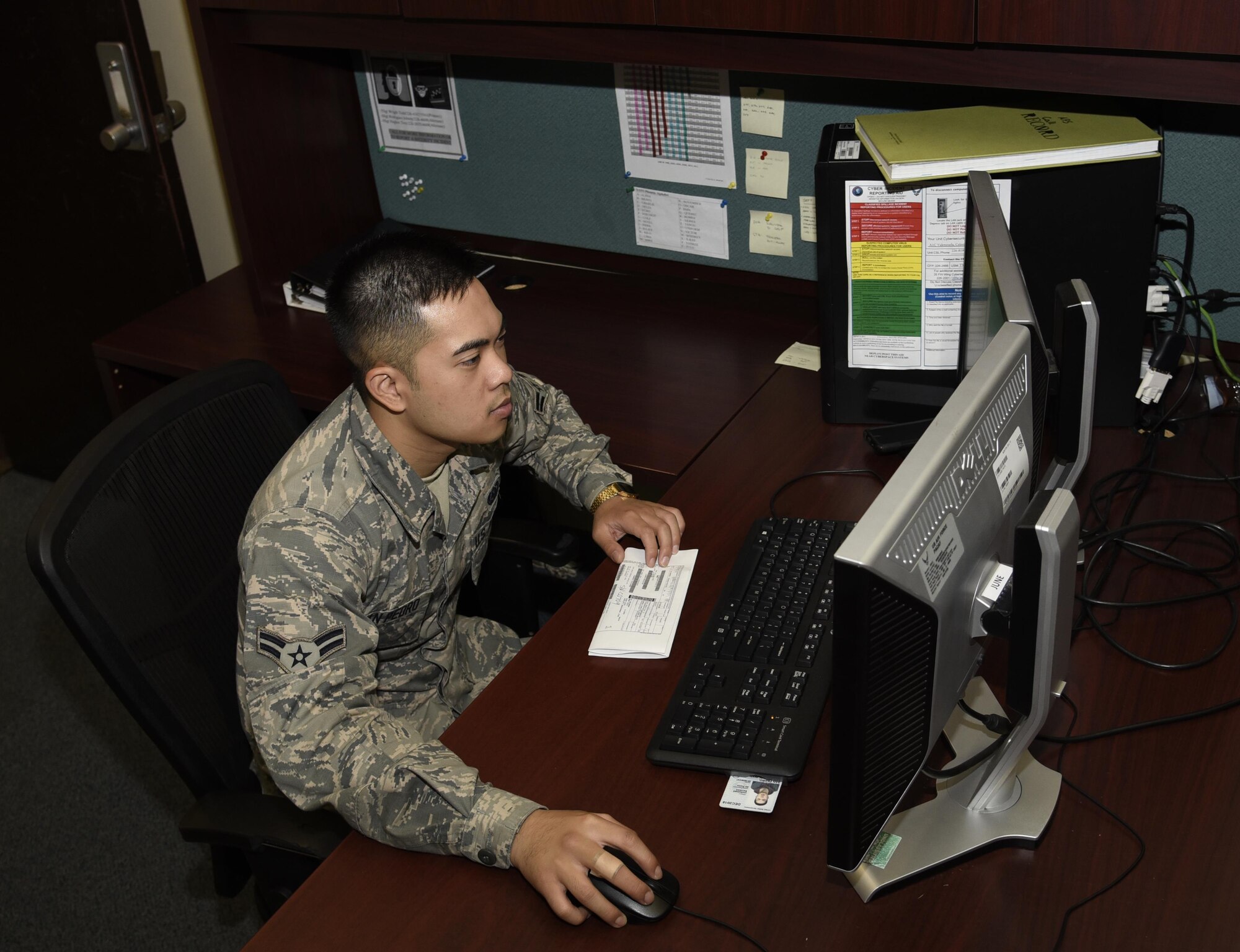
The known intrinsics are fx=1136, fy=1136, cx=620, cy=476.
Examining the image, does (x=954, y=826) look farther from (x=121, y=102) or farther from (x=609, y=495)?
(x=121, y=102)

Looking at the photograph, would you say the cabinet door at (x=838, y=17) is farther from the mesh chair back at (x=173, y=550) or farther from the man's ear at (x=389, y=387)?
the mesh chair back at (x=173, y=550)

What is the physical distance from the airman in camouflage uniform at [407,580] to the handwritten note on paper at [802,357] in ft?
1.19

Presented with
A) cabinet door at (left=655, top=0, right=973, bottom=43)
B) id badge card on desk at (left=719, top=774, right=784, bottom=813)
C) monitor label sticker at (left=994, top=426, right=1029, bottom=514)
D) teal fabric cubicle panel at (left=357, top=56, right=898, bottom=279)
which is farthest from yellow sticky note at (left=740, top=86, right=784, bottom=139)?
id badge card on desk at (left=719, top=774, right=784, bottom=813)

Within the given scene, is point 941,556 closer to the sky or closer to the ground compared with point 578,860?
closer to the sky

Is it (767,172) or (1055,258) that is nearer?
(1055,258)

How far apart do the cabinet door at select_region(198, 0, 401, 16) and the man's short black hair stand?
50 cm

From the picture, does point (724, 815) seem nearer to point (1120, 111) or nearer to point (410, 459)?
point (410, 459)

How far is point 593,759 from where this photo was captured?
3.69 feet

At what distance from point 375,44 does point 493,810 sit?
3.98ft

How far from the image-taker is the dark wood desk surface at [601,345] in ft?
5.53

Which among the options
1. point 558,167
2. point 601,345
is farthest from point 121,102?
point 601,345

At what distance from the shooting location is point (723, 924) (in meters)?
0.96

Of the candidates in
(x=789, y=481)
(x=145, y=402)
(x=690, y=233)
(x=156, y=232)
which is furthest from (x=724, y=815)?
(x=156, y=232)

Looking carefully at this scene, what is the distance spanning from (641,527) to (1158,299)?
0.81 m
